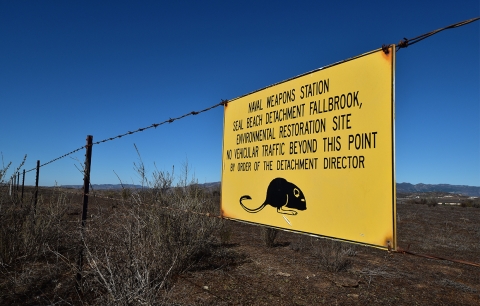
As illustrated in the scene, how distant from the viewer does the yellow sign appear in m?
1.91

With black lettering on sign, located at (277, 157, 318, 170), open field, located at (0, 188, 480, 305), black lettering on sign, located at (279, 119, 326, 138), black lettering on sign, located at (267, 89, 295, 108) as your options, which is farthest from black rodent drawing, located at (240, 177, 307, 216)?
open field, located at (0, 188, 480, 305)

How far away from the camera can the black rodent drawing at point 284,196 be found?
243 cm

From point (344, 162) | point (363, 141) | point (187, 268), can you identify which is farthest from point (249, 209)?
point (187, 268)

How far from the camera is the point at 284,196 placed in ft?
8.31

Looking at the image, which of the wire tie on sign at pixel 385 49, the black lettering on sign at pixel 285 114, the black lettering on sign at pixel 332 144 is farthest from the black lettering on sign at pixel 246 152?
the wire tie on sign at pixel 385 49

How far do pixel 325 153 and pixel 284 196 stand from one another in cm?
49

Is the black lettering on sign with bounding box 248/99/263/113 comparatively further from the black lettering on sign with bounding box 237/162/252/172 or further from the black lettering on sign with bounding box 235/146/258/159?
the black lettering on sign with bounding box 237/162/252/172

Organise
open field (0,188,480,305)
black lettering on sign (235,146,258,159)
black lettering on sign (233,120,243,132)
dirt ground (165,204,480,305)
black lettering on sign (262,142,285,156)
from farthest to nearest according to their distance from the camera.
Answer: dirt ground (165,204,480,305) < open field (0,188,480,305) < black lettering on sign (233,120,243,132) < black lettering on sign (235,146,258,159) < black lettering on sign (262,142,285,156)

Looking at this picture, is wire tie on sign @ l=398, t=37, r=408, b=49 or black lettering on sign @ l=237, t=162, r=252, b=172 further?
black lettering on sign @ l=237, t=162, r=252, b=172

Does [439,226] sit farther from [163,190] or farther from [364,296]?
[163,190]

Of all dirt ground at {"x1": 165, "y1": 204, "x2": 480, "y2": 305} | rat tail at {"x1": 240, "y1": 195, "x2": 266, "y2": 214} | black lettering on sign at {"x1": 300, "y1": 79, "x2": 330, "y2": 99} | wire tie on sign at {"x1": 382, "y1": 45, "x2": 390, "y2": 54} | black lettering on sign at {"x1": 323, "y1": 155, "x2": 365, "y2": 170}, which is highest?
wire tie on sign at {"x1": 382, "y1": 45, "x2": 390, "y2": 54}

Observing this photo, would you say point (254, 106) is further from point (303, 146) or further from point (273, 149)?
point (303, 146)

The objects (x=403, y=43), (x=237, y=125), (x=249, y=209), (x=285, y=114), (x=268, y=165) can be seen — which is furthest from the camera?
(x=237, y=125)

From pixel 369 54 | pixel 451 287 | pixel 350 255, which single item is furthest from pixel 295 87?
pixel 350 255
